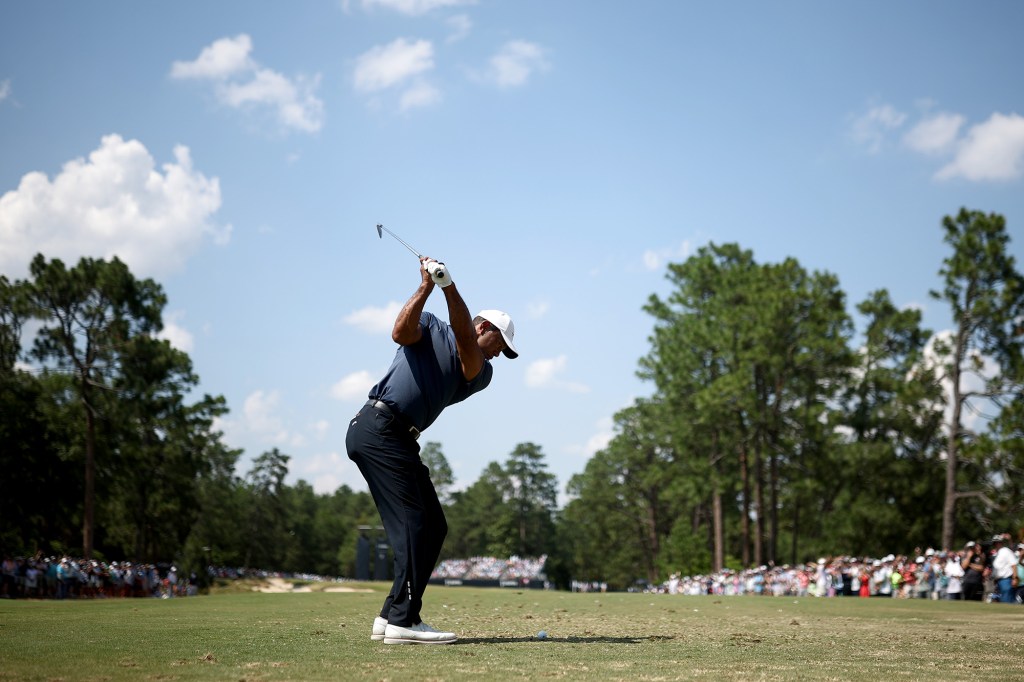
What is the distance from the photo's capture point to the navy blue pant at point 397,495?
6652 millimetres

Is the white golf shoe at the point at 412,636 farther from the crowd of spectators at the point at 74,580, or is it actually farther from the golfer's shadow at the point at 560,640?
the crowd of spectators at the point at 74,580

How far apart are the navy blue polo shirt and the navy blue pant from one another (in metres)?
0.15

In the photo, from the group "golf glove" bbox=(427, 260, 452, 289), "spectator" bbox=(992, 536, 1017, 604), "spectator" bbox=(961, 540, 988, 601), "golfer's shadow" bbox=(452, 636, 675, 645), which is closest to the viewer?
"golf glove" bbox=(427, 260, 452, 289)

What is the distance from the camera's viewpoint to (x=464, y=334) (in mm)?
6445


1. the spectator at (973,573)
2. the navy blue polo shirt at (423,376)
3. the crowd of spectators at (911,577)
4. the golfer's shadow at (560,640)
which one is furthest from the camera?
the spectator at (973,573)

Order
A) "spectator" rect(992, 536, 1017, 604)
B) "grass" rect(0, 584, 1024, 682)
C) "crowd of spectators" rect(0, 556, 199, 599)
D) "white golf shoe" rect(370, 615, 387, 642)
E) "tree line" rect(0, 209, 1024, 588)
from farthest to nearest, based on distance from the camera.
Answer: "tree line" rect(0, 209, 1024, 588) < "crowd of spectators" rect(0, 556, 199, 599) < "spectator" rect(992, 536, 1017, 604) < "white golf shoe" rect(370, 615, 387, 642) < "grass" rect(0, 584, 1024, 682)

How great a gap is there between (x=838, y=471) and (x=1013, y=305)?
44.6 ft

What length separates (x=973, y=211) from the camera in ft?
139

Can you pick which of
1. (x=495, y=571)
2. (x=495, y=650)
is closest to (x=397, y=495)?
(x=495, y=650)

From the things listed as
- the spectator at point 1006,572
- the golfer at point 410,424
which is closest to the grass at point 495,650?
the golfer at point 410,424

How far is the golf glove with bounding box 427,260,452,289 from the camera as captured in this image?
616 cm

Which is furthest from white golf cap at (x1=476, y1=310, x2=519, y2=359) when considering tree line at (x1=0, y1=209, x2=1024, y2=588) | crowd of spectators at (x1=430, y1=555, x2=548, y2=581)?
crowd of spectators at (x1=430, y1=555, x2=548, y2=581)

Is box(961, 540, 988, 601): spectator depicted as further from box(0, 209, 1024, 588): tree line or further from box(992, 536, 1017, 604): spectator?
box(0, 209, 1024, 588): tree line

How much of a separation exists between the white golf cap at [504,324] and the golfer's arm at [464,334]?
0.65 ft
